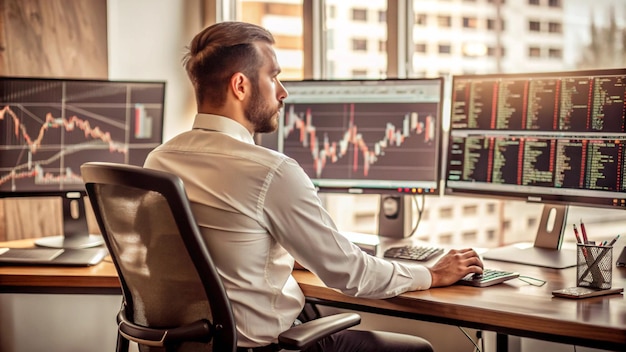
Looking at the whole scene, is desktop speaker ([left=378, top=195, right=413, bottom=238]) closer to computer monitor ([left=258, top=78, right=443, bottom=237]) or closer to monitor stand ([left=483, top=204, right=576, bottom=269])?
computer monitor ([left=258, top=78, right=443, bottom=237])

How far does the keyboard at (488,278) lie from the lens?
199cm

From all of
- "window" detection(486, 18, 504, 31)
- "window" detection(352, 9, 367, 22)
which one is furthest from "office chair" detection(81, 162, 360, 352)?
"window" detection(352, 9, 367, 22)

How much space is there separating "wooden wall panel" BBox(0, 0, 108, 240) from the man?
4.22ft

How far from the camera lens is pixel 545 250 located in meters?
2.44

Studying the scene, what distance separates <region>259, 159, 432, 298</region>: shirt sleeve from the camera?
1744 millimetres

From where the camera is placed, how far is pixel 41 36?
120 inches

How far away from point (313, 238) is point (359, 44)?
68.8 inches

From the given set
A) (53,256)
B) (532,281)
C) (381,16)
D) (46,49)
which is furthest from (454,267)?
(46,49)

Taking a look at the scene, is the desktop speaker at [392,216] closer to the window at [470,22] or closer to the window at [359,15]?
the window at [470,22]

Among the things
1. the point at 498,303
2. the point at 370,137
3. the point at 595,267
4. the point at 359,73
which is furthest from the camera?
the point at 359,73

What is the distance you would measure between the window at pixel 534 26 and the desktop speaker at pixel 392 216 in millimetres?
788

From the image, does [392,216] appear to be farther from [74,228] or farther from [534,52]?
[74,228]

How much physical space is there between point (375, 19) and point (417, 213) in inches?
33.8

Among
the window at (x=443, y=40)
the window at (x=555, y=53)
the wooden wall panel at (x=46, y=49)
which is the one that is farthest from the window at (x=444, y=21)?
the wooden wall panel at (x=46, y=49)
